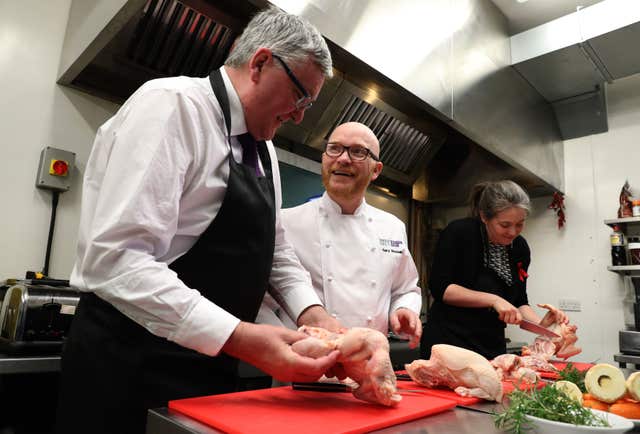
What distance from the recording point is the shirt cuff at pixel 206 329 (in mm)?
872

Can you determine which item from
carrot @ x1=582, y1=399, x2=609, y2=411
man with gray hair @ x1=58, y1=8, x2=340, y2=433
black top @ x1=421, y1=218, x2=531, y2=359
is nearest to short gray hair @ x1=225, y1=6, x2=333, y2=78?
man with gray hair @ x1=58, y1=8, x2=340, y2=433

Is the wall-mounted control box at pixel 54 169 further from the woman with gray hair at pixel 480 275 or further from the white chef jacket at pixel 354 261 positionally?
the woman with gray hair at pixel 480 275

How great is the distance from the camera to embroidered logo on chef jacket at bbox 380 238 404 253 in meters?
1.96

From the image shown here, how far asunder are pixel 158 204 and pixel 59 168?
1.39 meters

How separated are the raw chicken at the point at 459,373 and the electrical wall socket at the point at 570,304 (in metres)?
3.42

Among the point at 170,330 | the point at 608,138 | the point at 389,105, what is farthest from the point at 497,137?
the point at 170,330

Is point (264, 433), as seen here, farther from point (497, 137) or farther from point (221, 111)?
point (497, 137)

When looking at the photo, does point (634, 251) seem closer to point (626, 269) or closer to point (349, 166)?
point (626, 269)

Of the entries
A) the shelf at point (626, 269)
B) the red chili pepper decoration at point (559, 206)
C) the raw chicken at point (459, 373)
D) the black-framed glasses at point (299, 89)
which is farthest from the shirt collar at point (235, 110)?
the red chili pepper decoration at point (559, 206)

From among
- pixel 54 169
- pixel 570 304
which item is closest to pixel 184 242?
pixel 54 169

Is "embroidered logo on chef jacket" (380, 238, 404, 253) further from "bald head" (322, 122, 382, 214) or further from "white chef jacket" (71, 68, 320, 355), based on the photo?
"white chef jacket" (71, 68, 320, 355)

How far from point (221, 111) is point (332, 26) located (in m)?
1.11

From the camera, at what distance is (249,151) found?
1267mm

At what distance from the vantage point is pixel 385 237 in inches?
78.9
